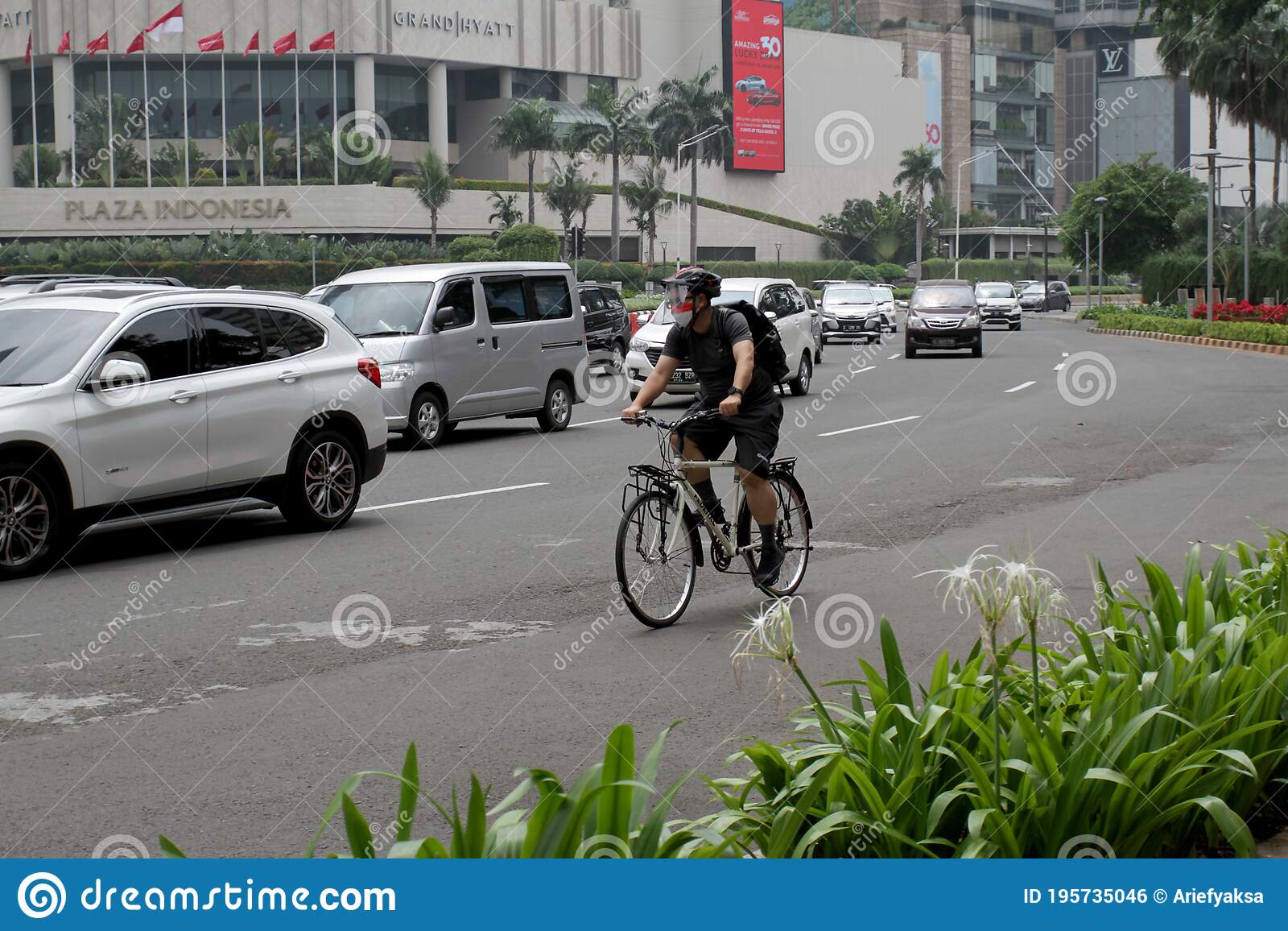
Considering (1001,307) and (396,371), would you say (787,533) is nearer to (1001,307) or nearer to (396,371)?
(396,371)

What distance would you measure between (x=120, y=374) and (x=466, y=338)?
25.5 ft

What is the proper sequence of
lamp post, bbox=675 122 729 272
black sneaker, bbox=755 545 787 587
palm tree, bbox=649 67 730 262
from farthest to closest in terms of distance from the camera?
lamp post, bbox=675 122 729 272 < palm tree, bbox=649 67 730 262 < black sneaker, bbox=755 545 787 587

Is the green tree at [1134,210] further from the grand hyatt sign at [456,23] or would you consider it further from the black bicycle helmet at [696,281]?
the black bicycle helmet at [696,281]

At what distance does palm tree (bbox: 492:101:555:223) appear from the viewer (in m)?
86.0

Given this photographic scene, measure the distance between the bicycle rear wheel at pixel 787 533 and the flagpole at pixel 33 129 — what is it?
82072 mm

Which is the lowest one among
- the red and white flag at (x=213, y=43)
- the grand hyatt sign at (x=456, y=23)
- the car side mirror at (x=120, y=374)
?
the car side mirror at (x=120, y=374)

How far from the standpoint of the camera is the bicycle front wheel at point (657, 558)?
7.93 meters

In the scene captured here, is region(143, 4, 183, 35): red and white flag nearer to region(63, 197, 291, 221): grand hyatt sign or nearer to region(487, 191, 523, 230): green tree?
region(63, 197, 291, 221): grand hyatt sign

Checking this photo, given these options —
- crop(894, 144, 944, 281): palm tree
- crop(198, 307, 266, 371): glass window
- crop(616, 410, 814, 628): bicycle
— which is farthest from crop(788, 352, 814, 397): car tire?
crop(894, 144, 944, 281): palm tree

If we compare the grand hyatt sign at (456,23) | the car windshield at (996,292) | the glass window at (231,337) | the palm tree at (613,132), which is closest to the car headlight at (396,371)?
the glass window at (231,337)

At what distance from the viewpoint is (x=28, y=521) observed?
30.9 feet

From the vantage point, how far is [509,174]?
95.7 meters

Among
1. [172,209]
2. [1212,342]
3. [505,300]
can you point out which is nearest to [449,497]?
[505,300]

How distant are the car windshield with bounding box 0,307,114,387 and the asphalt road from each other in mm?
1258
